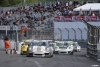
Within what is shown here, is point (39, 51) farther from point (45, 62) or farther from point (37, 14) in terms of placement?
point (37, 14)

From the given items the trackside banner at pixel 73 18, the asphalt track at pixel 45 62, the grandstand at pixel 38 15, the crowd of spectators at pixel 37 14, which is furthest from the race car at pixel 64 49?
the crowd of spectators at pixel 37 14

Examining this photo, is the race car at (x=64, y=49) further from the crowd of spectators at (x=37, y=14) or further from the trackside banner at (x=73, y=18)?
the crowd of spectators at (x=37, y=14)

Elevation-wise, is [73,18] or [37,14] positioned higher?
[37,14]

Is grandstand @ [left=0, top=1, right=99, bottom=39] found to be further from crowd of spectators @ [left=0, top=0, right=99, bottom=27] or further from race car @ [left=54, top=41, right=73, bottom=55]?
race car @ [left=54, top=41, right=73, bottom=55]

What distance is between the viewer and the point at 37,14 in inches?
2446

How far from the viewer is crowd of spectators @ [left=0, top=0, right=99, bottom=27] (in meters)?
59.2

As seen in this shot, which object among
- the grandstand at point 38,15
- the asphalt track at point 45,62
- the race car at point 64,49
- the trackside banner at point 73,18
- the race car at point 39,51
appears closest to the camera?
the asphalt track at point 45,62

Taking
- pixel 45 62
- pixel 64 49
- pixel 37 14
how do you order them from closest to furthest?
pixel 45 62, pixel 64 49, pixel 37 14

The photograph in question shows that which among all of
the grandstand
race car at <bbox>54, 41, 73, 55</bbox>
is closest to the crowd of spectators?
the grandstand

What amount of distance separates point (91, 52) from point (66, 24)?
2670cm

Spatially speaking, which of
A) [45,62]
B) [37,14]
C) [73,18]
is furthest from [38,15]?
[45,62]

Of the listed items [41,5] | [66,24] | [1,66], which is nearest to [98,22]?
[66,24]

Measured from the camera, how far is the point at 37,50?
28.8m

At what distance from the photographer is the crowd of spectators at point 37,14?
194ft
